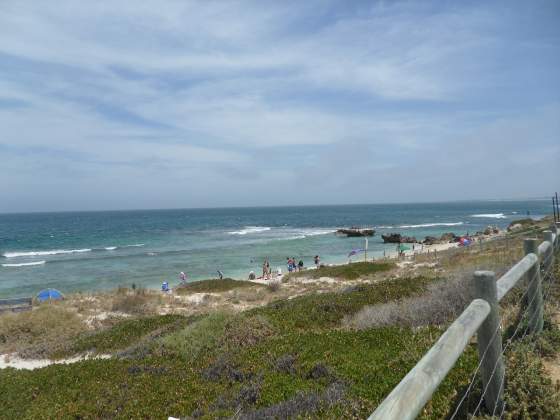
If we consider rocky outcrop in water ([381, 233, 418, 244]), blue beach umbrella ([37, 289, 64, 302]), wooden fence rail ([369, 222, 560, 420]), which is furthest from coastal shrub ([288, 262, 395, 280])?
rocky outcrop in water ([381, 233, 418, 244])

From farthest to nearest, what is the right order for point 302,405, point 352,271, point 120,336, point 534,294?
point 352,271
point 120,336
point 534,294
point 302,405

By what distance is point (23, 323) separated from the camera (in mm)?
16078

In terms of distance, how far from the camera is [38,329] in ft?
52.3

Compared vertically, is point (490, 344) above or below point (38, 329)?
above

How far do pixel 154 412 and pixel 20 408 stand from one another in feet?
9.82

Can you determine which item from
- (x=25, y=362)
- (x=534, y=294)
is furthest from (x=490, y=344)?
(x=25, y=362)

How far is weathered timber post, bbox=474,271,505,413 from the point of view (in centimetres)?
286

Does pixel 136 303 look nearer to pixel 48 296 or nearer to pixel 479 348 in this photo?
pixel 48 296

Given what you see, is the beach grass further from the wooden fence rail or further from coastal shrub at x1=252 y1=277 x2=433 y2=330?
the wooden fence rail

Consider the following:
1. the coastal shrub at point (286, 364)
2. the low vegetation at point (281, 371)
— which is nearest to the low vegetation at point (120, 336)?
the low vegetation at point (281, 371)

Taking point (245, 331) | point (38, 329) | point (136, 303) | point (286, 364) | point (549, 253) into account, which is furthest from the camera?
point (136, 303)

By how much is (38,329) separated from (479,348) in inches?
689

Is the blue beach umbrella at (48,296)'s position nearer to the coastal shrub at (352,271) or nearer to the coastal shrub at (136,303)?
the coastal shrub at (136,303)

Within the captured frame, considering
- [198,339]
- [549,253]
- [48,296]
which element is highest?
[549,253]
